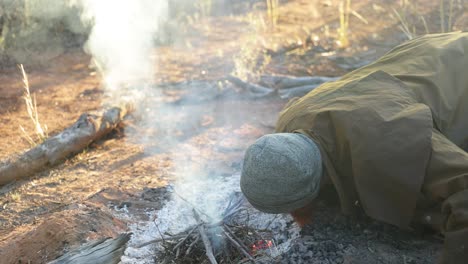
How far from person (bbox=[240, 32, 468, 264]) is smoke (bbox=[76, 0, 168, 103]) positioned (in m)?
3.88

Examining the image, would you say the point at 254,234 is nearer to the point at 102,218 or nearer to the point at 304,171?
the point at 304,171

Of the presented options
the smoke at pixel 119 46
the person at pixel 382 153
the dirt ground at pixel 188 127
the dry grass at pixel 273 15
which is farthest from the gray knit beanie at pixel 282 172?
the dry grass at pixel 273 15

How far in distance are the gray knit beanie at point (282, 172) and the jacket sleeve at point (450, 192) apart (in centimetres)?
61

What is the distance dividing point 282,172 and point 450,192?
87 cm

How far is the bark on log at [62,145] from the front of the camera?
4.27m

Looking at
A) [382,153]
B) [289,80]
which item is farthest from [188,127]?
[382,153]

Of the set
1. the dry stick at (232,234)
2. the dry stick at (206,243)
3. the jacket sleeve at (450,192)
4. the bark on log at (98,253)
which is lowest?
the dry stick at (232,234)

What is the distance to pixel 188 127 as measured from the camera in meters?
5.32

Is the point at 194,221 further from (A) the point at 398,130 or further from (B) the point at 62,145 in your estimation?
(B) the point at 62,145

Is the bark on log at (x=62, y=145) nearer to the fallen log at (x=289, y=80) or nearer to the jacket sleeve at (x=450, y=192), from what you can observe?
the fallen log at (x=289, y=80)

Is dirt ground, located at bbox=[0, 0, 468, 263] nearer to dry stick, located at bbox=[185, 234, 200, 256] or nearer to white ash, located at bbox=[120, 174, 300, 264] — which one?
white ash, located at bbox=[120, 174, 300, 264]

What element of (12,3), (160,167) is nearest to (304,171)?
(160,167)

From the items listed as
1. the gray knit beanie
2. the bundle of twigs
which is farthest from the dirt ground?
the gray knit beanie

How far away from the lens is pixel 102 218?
323 centimetres
